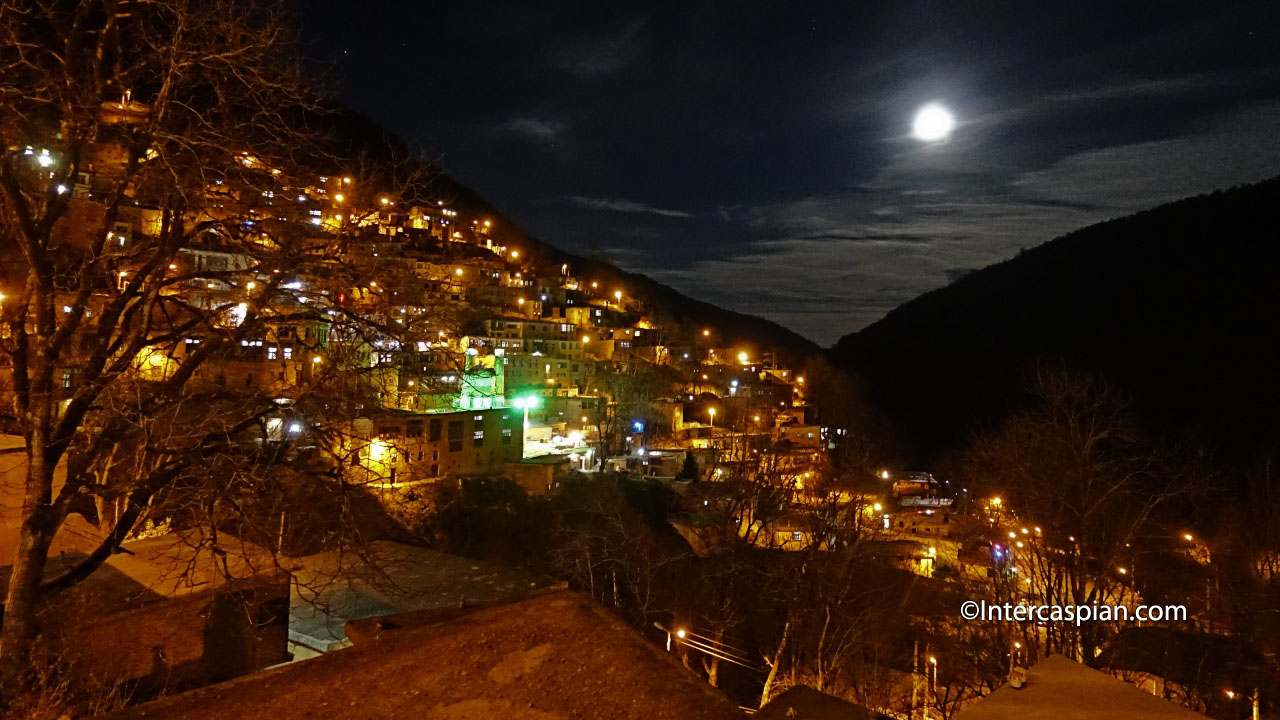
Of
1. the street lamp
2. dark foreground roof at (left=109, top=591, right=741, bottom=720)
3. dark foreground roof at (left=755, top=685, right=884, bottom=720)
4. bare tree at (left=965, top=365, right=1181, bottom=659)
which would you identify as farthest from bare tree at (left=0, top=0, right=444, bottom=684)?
the street lamp

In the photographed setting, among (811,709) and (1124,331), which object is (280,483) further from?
(1124,331)

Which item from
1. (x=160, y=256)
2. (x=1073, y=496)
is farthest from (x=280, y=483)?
(x=1073, y=496)

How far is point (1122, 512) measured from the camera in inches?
634

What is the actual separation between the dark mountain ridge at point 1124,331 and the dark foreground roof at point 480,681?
52508mm

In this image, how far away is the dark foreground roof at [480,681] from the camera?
439cm

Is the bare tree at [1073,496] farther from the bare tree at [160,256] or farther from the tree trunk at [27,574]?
the tree trunk at [27,574]

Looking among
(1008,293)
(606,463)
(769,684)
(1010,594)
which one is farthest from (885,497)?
(1008,293)

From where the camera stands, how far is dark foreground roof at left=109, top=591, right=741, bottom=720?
4391mm

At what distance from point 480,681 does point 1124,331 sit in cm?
9081

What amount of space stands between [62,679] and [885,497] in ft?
127

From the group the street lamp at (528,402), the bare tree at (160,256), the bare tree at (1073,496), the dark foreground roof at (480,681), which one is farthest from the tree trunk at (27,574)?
the street lamp at (528,402)

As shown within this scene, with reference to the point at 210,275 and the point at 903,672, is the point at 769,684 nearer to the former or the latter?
the point at 903,672

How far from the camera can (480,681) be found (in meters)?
4.77

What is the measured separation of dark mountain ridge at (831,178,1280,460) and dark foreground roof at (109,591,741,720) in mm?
52508
